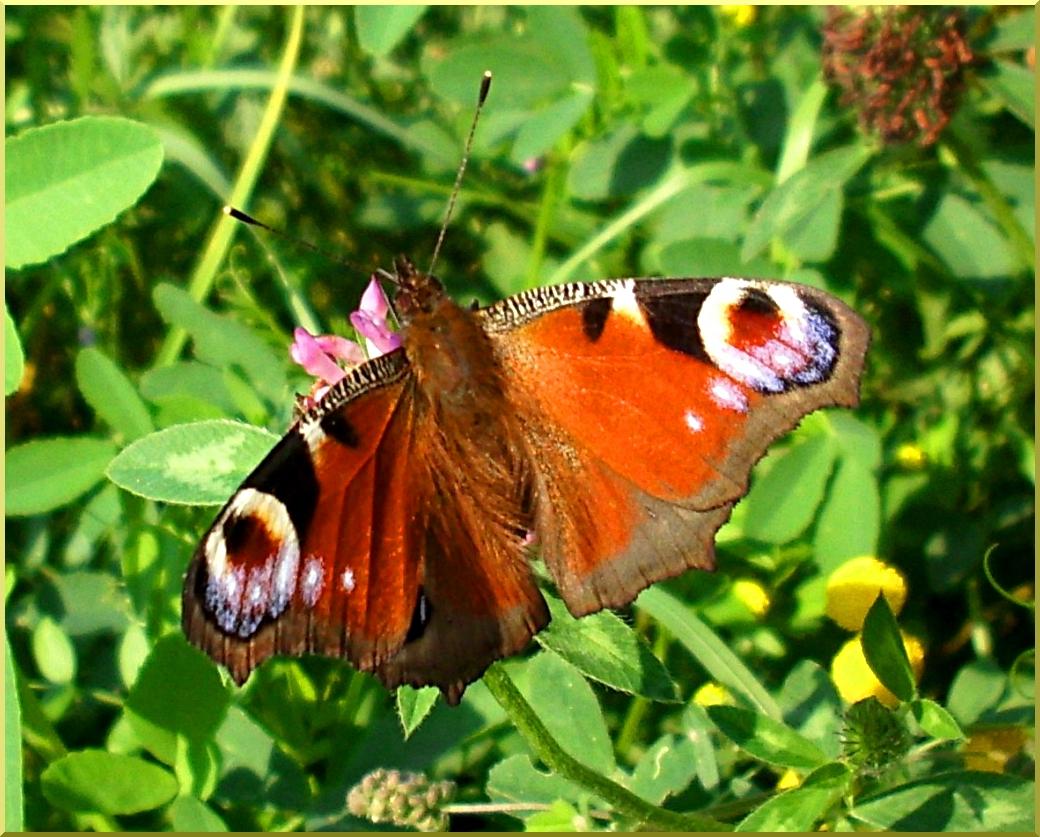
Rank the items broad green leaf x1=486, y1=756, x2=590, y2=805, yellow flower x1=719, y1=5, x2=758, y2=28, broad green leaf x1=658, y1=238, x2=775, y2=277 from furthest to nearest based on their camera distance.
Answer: yellow flower x1=719, y1=5, x2=758, y2=28
broad green leaf x1=658, y1=238, x2=775, y2=277
broad green leaf x1=486, y1=756, x2=590, y2=805

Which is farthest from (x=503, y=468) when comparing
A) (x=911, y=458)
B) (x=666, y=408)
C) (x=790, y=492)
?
(x=911, y=458)

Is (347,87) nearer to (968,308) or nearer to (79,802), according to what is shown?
(968,308)

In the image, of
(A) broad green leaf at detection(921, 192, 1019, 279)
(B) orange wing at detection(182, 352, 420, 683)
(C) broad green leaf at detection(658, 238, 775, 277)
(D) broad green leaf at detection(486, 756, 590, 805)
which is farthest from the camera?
(A) broad green leaf at detection(921, 192, 1019, 279)

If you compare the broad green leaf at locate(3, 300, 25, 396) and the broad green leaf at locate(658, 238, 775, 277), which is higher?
the broad green leaf at locate(3, 300, 25, 396)

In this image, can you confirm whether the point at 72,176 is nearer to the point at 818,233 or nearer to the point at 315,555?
the point at 315,555

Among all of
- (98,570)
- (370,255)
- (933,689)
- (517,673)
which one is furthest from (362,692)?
(370,255)

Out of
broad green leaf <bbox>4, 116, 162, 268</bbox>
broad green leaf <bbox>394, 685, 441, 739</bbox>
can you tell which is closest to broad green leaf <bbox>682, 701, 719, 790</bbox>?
broad green leaf <bbox>394, 685, 441, 739</bbox>

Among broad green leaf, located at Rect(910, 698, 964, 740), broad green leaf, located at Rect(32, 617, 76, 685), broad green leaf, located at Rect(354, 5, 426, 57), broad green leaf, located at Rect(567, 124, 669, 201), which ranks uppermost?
broad green leaf, located at Rect(354, 5, 426, 57)

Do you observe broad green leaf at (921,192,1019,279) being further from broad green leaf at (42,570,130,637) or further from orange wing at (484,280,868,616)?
broad green leaf at (42,570,130,637)
